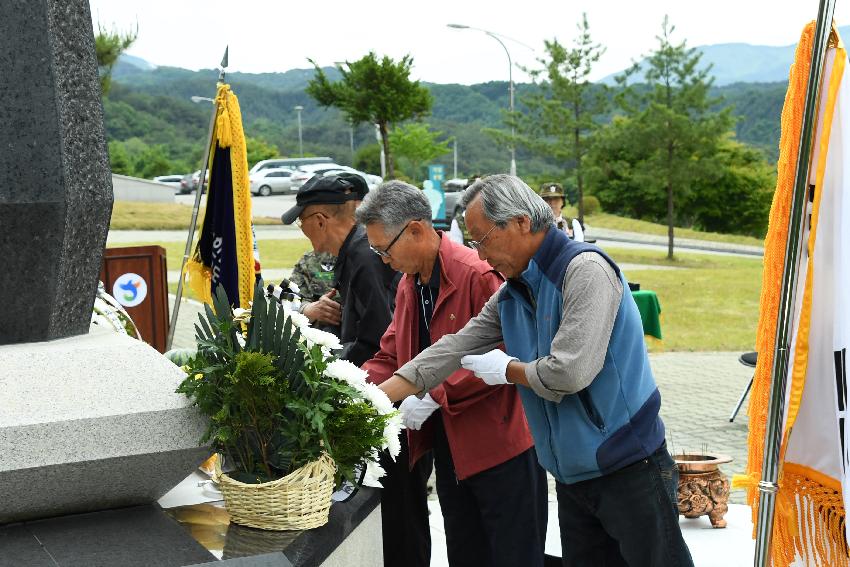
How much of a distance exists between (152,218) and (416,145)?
17.6m

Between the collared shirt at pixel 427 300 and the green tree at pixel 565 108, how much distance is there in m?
26.3

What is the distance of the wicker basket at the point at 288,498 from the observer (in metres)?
2.55

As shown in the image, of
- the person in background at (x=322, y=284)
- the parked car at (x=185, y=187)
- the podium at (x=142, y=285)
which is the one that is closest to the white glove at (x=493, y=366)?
the person in background at (x=322, y=284)

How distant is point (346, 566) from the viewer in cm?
273

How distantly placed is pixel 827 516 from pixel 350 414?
141cm

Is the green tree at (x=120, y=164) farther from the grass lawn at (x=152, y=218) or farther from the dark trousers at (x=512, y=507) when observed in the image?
the dark trousers at (x=512, y=507)

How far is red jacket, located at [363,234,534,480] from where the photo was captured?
3.68 meters

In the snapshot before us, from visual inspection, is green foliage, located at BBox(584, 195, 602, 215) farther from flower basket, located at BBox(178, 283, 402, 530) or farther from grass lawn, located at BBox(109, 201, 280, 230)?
flower basket, located at BBox(178, 283, 402, 530)

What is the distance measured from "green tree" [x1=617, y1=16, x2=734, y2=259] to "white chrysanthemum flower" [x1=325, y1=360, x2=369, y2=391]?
2622cm

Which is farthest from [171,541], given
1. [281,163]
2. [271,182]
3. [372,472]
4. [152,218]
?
[281,163]

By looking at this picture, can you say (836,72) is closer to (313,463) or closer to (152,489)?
(313,463)

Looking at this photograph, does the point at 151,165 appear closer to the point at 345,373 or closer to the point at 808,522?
the point at 345,373

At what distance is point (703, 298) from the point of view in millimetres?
19844

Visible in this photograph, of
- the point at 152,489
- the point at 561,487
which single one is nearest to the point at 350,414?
the point at 152,489
